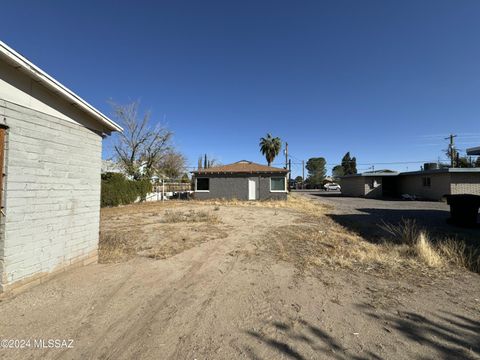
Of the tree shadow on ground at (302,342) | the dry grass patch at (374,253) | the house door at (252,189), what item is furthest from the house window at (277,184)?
the tree shadow on ground at (302,342)

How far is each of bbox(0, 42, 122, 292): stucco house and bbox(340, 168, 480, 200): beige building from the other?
25.0 metres

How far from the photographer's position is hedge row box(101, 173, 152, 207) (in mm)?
17703

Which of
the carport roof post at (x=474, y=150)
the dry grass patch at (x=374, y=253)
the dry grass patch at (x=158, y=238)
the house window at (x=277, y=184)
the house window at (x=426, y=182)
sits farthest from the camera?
the house window at (x=426, y=182)

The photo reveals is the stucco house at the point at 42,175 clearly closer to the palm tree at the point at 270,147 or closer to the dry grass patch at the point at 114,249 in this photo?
the dry grass patch at the point at 114,249

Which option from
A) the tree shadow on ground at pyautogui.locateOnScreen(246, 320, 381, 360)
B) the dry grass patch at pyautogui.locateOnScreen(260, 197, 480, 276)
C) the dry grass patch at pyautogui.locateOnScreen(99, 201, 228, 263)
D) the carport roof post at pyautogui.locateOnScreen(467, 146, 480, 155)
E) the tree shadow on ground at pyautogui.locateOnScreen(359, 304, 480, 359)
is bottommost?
the tree shadow on ground at pyautogui.locateOnScreen(359, 304, 480, 359)

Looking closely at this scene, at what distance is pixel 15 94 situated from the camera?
3541 millimetres

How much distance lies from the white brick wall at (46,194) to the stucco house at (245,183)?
1707 centimetres

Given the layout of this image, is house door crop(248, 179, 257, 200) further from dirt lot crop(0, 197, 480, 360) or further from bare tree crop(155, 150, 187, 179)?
bare tree crop(155, 150, 187, 179)

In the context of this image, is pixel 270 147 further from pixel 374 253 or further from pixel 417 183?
pixel 374 253

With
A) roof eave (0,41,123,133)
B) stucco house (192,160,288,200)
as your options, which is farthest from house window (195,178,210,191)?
roof eave (0,41,123,133)

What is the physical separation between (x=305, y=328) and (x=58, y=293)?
3.43 meters

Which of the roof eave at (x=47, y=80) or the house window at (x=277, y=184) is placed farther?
the house window at (x=277, y=184)

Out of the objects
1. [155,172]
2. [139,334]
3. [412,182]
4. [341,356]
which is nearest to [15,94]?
[139,334]

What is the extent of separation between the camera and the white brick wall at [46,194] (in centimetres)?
349
